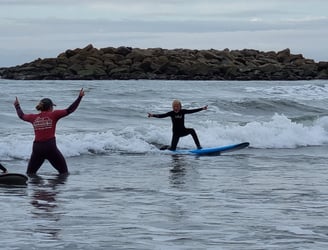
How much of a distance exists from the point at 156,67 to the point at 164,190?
57114mm

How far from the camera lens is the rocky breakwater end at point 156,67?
2660 inches

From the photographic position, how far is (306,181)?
42.9 feet

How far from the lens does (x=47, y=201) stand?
34.7 ft

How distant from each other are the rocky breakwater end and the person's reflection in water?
175ft

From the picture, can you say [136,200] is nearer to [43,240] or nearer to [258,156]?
[43,240]

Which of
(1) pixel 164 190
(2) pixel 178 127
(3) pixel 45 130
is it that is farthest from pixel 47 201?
(2) pixel 178 127

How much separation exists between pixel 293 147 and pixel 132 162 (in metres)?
6.74

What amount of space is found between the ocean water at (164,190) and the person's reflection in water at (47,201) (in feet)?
0.05

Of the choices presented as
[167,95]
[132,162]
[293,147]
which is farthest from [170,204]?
[167,95]

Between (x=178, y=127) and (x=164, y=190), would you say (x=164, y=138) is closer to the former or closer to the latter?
(x=178, y=127)

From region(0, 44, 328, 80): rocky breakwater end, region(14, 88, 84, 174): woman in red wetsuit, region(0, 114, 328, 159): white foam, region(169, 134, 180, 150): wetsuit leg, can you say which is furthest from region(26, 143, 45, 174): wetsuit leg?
region(0, 44, 328, 80): rocky breakwater end

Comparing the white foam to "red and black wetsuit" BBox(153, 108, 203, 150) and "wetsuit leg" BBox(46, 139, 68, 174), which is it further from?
"wetsuit leg" BBox(46, 139, 68, 174)

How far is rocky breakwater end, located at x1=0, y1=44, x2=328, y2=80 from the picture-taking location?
2660 inches

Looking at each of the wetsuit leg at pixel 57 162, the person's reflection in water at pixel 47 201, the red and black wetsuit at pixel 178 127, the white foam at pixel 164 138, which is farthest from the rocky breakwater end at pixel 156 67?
the person's reflection in water at pixel 47 201
